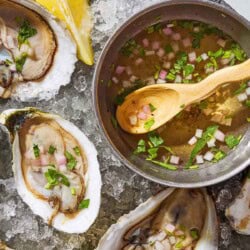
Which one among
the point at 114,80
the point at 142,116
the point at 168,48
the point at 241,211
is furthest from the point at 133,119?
the point at 241,211

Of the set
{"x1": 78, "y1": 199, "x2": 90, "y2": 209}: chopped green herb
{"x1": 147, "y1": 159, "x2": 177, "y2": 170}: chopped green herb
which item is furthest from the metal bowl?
{"x1": 78, "y1": 199, "x2": 90, "y2": 209}: chopped green herb

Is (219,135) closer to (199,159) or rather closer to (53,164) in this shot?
(199,159)

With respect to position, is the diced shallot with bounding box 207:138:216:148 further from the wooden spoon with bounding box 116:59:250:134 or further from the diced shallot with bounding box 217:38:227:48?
the diced shallot with bounding box 217:38:227:48

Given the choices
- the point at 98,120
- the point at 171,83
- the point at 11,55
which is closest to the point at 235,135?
the point at 171,83

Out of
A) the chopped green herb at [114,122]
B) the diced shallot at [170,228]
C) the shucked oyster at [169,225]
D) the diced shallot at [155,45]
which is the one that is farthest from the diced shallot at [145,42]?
the diced shallot at [170,228]

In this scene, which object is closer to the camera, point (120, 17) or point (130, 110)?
point (130, 110)

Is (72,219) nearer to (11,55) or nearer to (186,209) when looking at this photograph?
(186,209)
